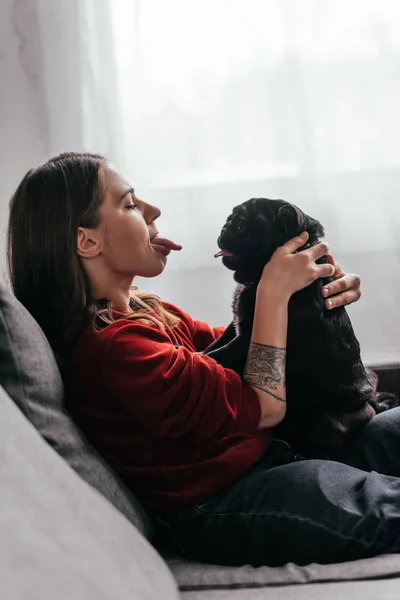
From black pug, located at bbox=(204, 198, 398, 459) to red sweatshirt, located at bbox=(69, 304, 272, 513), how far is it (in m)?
0.14

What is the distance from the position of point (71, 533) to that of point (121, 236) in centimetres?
73

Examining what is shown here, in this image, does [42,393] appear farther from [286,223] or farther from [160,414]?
[286,223]

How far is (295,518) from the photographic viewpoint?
3.90 feet

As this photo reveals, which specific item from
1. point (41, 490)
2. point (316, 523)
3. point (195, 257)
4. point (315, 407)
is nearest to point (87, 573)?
point (41, 490)

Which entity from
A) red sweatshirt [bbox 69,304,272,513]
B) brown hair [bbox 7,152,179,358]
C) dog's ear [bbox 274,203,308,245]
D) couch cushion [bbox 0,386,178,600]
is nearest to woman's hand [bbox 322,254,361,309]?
dog's ear [bbox 274,203,308,245]

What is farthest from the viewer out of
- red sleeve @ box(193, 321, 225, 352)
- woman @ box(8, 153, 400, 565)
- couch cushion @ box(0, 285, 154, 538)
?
red sleeve @ box(193, 321, 225, 352)

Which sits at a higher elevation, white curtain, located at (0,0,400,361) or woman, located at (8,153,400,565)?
white curtain, located at (0,0,400,361)

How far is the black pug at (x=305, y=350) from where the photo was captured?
141 centimetres

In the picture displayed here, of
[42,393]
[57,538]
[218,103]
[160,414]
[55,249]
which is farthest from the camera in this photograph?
[218,103]

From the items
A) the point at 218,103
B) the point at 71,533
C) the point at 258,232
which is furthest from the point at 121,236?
the point at 218,103

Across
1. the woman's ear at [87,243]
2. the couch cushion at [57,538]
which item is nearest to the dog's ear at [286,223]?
the woman's ear at [87,243]

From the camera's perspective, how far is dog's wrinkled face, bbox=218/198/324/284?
1437 mm

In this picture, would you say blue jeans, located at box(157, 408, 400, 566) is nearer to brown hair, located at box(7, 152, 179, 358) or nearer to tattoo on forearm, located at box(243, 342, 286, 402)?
tattoo on forearm, located at box(243, 342, 286, 402)

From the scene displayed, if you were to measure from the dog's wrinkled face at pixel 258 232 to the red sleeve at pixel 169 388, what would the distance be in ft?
0.88
